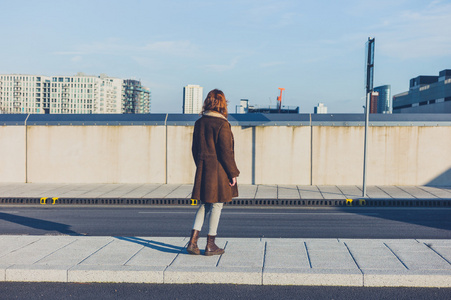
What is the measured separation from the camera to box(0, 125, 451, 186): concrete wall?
15914 mm

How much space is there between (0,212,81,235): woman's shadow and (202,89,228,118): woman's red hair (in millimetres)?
4072

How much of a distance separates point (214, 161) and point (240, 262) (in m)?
1.25

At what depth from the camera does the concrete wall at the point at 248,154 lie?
1591cm

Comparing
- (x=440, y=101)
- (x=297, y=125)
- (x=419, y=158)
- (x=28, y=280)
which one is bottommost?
(x=28, y=280)

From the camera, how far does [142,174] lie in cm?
1670

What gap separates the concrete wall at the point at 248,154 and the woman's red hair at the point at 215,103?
10571mm

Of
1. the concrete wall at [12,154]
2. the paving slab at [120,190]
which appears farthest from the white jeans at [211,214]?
the concrete wall at [12,154]

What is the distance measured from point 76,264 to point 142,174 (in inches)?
444

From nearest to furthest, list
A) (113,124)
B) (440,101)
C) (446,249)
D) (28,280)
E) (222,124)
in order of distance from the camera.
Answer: (28,280) → (222,124) → (446,249) → (113,124) → (440,101)

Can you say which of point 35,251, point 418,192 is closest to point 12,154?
point 35,251

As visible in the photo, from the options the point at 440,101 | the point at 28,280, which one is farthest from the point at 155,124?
the point at 440,101

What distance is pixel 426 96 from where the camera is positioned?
89750mm

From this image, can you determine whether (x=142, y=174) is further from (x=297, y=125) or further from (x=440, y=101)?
(x=440, y=101)

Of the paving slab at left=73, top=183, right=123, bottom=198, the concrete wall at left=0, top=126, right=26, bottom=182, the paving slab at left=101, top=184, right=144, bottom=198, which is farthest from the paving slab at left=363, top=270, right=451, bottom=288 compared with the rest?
the concrete wall at left=0, top=126, right=26, bottom=182
